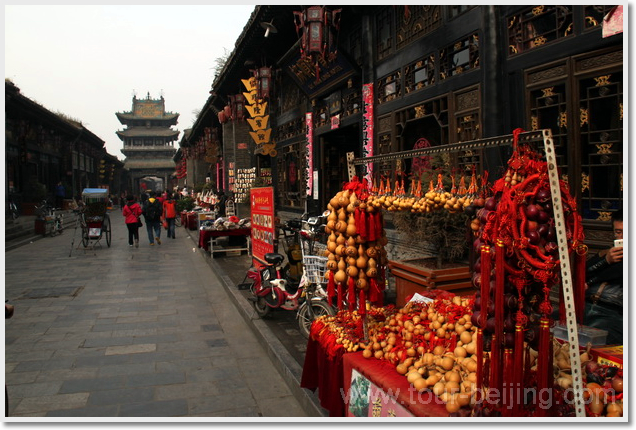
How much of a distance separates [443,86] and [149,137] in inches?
2318

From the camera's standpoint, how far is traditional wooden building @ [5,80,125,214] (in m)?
20.6

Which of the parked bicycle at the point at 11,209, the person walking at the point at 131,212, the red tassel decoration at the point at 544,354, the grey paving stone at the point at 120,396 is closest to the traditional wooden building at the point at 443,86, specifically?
the red tassel decoration at the point at 544,354

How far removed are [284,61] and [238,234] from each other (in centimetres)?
538

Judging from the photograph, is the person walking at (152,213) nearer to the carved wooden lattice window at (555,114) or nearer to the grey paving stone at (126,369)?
the grey paving stone at (126,369)

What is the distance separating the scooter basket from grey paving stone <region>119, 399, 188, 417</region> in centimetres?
211

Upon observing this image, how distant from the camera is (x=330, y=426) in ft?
8.12

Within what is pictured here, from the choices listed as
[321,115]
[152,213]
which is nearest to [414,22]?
[321,115]

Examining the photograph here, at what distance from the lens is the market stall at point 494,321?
224 centimetres

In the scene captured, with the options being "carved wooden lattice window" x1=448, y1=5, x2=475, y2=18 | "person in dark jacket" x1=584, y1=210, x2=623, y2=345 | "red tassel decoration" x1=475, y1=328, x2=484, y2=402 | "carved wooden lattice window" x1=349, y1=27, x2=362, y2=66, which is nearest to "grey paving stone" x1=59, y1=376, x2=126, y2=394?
"red tassel decoration" x1=475, y1=328, x2=484, y2=402

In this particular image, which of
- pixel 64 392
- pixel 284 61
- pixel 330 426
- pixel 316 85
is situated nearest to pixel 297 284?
pixel 64 392

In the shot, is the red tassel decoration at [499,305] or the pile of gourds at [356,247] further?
the pile of gourds at [356,247]

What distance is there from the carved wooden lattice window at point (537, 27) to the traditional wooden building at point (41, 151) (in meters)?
16.4

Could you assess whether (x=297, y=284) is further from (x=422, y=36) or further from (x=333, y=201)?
(x=422, y=36)

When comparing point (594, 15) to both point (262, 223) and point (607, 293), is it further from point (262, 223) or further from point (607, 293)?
point (262, 223)
